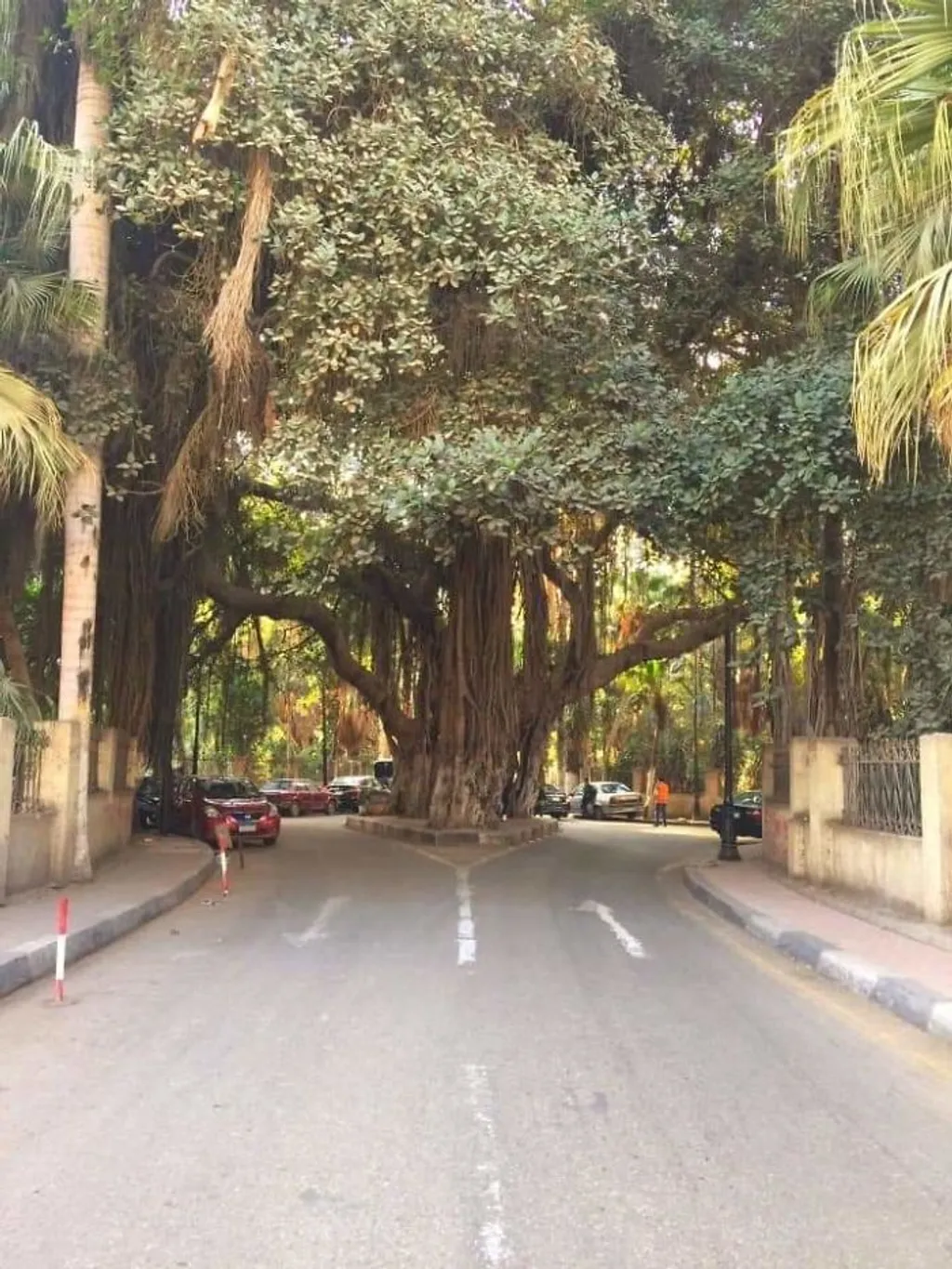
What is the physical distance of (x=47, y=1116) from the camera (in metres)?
5.45

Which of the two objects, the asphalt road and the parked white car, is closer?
the asphalt road

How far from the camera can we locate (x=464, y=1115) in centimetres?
543

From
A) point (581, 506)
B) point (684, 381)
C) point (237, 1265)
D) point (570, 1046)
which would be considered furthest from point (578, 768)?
point (237, 1265)

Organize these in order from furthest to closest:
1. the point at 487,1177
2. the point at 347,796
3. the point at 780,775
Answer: the point at 347,796 < the point at 780,775 < the point at 487,1177

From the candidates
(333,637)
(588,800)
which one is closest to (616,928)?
(333,637)

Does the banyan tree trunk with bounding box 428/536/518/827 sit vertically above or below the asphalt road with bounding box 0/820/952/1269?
above

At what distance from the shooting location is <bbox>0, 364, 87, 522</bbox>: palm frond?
1183cm

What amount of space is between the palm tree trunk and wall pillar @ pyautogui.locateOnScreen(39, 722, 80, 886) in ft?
0.46

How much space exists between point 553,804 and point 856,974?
35.3 meters

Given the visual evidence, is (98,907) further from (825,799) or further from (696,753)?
(696,753)

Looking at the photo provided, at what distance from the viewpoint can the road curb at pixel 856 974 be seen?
7500 millimetres

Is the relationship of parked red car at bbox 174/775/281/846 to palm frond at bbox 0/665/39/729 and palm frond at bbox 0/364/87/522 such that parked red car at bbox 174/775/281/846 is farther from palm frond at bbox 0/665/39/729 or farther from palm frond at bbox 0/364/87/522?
palm frond at bbox 0/364/87/522

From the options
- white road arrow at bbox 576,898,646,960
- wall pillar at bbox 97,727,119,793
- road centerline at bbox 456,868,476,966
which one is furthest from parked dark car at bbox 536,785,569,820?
white road arrow at bbox 576,898,646,960

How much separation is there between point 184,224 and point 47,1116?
418 inches
